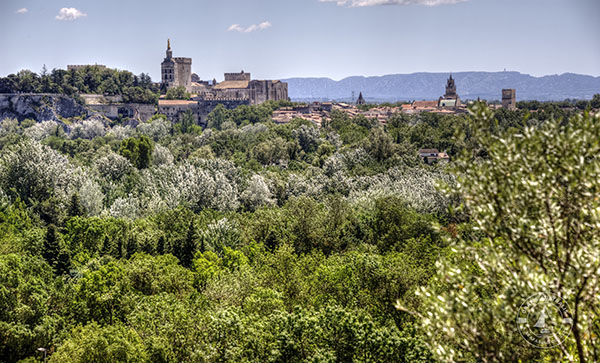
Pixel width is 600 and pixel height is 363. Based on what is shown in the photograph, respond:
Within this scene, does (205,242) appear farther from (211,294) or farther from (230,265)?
(211,294)

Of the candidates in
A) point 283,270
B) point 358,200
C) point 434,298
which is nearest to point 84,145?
point 358,200

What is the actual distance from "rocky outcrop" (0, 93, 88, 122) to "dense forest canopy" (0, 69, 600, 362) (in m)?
33.5

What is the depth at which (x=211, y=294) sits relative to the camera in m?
27.0

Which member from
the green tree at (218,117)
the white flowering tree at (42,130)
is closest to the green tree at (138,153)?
the white flowering tree at (42,130)

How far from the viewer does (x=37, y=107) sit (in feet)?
387

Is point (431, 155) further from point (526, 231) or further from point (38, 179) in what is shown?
point (526, 231)

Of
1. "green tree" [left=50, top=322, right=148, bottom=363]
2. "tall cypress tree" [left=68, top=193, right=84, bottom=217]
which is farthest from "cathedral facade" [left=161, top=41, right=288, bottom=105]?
"green tree" [left=50, top=322, right=148, bottom=363]

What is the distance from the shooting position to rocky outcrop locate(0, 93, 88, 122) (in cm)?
11750

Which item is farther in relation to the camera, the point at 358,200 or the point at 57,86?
the point at 57,86

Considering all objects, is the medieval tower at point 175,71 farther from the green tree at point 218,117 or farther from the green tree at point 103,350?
the green tree at point 103,350

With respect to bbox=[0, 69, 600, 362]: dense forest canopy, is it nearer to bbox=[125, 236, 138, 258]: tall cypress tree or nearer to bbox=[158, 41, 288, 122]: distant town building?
bbox=[125, 236, 138, 258]: tall cypress tree

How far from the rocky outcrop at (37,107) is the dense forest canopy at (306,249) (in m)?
33.5

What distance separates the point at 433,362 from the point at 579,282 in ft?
33.4

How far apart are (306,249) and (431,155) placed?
4064cm
